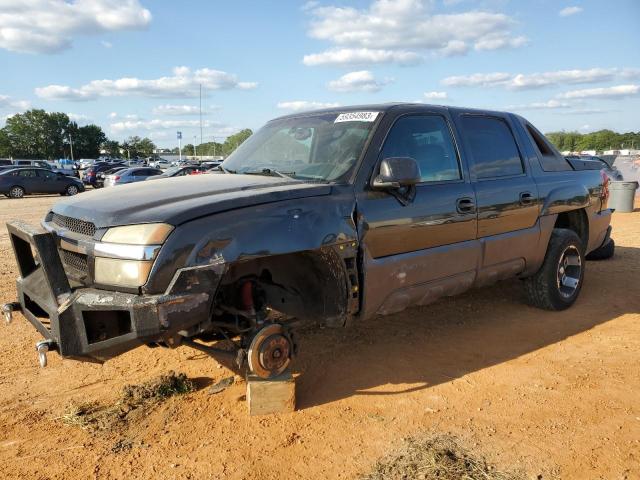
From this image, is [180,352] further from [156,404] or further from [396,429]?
[396,429]

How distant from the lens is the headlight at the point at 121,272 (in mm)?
2682

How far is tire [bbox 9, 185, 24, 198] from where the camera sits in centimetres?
2309

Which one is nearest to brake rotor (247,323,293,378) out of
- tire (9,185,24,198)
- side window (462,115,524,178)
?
side window (462,115,524,178)

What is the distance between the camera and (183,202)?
2936 millimetres

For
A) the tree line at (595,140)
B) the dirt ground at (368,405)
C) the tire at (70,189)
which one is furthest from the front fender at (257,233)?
the tree line at (595,140)

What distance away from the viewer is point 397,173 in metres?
3.39

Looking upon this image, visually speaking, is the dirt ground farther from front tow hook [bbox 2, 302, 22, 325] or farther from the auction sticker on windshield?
the auction sticker on windshield

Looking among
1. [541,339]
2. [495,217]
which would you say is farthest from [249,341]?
[541,339]

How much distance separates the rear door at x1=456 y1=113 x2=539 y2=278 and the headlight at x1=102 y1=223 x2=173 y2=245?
2.66m

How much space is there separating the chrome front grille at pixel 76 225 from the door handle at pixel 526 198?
3.62 metres

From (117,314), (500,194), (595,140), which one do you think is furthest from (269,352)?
(595,140)

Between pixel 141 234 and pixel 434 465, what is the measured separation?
6.49 ft

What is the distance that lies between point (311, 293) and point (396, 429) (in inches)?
40.5

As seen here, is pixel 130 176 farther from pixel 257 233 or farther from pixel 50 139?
pixel 50 139
